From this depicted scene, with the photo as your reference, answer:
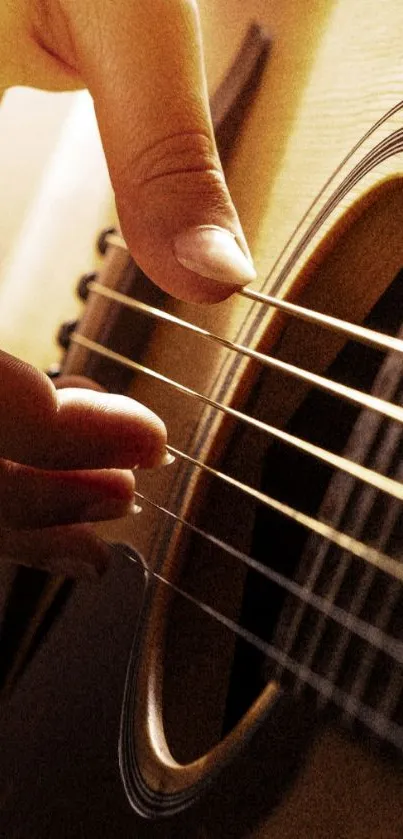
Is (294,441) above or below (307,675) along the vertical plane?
above

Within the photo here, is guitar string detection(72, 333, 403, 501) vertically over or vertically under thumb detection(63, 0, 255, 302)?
under

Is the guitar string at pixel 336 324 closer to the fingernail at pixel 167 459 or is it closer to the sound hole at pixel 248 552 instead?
the sound hole at pixel 248 552

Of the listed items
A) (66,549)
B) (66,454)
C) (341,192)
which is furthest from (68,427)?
(341,192)

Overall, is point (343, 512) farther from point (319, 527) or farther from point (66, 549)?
point (66, 549)

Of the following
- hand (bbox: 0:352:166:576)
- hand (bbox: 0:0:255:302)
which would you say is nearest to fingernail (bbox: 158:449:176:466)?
hand (bbox: 0:352:166:576)

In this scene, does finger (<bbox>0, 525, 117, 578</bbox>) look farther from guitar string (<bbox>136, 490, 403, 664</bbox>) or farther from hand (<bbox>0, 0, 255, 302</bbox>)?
hand (<bbox>0, 0, 255, 302</bbox>)

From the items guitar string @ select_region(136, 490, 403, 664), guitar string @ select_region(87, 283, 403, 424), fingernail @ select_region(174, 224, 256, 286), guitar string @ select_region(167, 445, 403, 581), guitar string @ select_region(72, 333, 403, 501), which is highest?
fingernail @ select_region(174, 224, 256, 286)

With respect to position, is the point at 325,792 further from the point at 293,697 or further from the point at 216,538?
the point at 216,538
